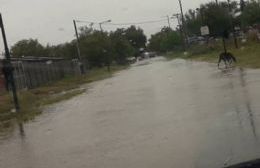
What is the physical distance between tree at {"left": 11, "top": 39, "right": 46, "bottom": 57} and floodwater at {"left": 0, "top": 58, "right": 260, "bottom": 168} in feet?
266

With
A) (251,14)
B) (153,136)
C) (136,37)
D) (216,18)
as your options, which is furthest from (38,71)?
(136,37)

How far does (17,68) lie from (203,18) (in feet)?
134

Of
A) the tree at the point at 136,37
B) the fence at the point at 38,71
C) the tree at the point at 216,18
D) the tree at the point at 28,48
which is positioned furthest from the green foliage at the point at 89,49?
the tree at the point at 136,37

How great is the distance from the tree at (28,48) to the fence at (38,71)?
21.8m

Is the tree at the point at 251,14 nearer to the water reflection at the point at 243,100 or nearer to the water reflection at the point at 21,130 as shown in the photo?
the water reflection at the point at 243,100

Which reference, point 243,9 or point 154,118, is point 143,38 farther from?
point 154,118

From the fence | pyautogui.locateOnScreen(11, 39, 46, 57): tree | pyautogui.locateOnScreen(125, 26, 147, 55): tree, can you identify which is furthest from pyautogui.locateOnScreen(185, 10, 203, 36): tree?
pyautogui.locateOnScreen(125, 26, 147, 55): tree

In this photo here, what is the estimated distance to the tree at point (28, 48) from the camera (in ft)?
326

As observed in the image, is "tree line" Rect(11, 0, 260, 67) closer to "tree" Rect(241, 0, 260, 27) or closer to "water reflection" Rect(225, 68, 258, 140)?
"tree" Rect(241, 0, 260, 27)

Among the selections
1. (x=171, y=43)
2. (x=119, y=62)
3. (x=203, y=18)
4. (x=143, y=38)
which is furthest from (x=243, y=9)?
(x=143, y=38)

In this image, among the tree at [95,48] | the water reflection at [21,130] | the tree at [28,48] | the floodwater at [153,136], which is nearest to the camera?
the floodwater at [153,136]

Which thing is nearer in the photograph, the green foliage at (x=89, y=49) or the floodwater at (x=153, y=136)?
the floodwater at (x=153, y=136)

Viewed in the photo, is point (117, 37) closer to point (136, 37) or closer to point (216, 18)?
point (216, 18)

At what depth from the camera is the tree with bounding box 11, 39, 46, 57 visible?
9934cm
